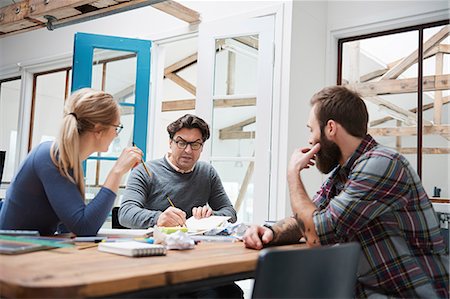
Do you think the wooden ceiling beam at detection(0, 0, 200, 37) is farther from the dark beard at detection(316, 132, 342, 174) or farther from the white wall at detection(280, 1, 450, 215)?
the dark beard at detection(316, 132, 342, 174)

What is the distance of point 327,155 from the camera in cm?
191

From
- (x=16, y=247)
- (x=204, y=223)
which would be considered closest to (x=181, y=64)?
(x=204, y=223)

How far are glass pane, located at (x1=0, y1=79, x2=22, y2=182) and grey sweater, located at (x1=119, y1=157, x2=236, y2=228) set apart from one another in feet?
13.2

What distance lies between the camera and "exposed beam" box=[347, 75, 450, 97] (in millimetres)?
3881

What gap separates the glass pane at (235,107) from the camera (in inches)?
157

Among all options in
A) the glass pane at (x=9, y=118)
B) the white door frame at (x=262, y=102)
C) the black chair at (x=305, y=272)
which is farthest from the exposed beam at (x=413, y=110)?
the glass pane at (x=9, y=118)

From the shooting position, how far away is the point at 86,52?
446 centimetres

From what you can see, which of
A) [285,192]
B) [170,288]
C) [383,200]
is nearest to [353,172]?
[383,200]

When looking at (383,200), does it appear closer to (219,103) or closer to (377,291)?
(377,291)

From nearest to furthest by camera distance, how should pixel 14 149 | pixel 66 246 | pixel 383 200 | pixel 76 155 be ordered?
pixel 66 246
pixel 383 200
pixel 76 155
pixel 14 149

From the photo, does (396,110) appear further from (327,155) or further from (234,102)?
(327,155)

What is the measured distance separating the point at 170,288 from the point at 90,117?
0.95 meters

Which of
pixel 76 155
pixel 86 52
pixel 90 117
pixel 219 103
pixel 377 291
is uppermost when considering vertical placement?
pixel 86 52

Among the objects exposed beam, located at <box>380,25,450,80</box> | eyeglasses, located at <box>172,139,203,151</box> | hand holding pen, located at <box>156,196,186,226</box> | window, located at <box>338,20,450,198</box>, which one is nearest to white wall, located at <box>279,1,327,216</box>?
window, located at <box>338,20,450,198</box>
